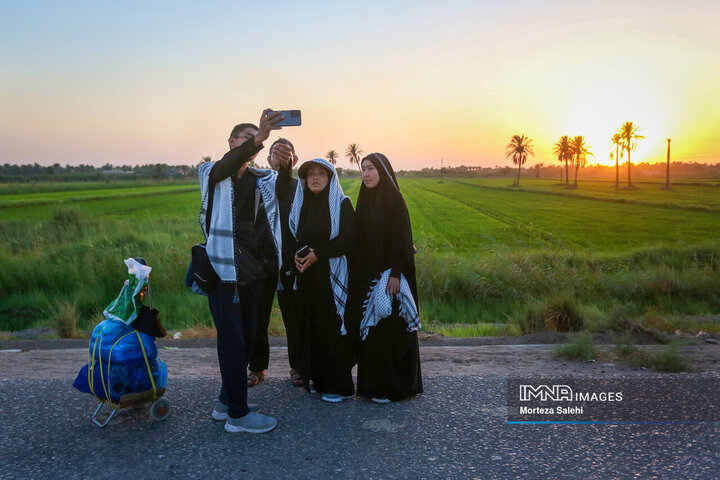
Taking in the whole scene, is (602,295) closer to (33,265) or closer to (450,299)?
(450,299)

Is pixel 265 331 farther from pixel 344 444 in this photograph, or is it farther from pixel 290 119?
pixel 290 119

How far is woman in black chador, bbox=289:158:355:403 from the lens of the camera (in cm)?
407

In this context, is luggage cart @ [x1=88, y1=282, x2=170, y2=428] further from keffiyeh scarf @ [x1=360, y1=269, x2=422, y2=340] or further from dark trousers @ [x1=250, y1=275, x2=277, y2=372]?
keffiyeh scarf @ [x1=360, y1=269, x2=422, y2=340]

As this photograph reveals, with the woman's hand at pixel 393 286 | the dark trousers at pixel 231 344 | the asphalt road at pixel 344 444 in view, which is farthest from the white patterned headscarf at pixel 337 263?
the dark trousers at pixel 231 344

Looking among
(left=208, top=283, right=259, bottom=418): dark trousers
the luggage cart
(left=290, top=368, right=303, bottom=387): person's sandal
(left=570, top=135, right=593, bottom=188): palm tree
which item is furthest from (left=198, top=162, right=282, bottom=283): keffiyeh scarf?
(left=570, top=135, right=593, bottom=188): palm tree

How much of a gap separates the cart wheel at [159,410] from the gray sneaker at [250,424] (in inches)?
17.5

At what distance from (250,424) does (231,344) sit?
1.69 feet

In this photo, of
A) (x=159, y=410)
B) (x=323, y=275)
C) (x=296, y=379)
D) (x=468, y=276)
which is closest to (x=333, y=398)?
(x=296, y=379)

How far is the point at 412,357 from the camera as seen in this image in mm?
4070

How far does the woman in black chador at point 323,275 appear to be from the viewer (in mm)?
4070

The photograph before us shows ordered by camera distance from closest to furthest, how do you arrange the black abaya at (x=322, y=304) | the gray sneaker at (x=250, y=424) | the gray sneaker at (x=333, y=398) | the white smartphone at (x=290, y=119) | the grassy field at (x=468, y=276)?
the white smartphone at (x=290, y=119) < the gray sneaker at (x=250, y=424) < the gray sneaker at (x=333, y=398) < the black abaya at (x=322, y=304) < the grassy field at (x=468, y=276)

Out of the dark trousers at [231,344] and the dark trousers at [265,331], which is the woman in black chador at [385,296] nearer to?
the dark trousers at [265,331]

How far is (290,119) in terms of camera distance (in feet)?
10.4

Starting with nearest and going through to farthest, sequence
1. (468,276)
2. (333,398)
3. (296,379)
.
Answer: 1. (333,398)
2. (296,379)
3. (468,276)
